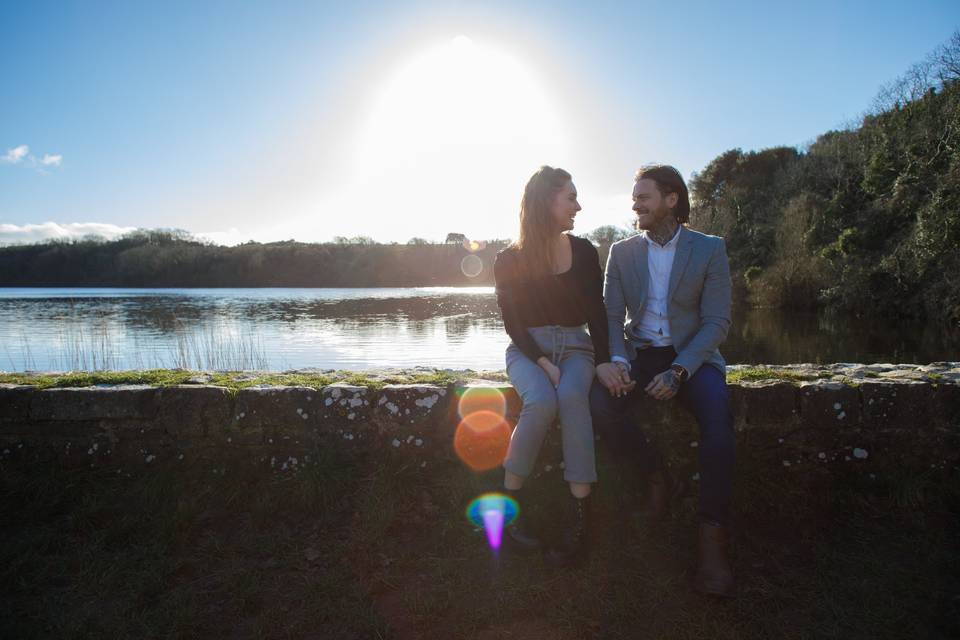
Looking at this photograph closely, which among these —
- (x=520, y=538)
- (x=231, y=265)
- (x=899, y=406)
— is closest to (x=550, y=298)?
(x=520, y=538)

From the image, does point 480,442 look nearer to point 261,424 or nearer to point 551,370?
point 551,370

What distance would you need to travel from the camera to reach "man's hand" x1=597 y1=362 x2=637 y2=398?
2588 millimetres

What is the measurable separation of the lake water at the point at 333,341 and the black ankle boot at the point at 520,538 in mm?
7343

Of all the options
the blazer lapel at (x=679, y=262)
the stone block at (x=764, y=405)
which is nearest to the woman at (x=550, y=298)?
the blazer lapel at (x=679, y=262)

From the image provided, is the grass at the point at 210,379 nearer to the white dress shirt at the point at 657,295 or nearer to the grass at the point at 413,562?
the grass at the point at 413,562

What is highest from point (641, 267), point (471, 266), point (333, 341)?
point (471, 266)

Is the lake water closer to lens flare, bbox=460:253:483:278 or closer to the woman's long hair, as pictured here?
the woman's long hair

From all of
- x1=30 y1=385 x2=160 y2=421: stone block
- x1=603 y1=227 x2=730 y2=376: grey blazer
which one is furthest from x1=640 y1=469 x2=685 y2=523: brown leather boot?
x1=30 y1=385 x2=160 y2=421: stone block

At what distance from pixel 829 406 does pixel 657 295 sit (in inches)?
38.3

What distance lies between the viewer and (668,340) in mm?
2805

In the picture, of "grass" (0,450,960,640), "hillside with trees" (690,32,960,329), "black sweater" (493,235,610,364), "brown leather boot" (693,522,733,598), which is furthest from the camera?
"hillside with trees" (690,32,960,329)

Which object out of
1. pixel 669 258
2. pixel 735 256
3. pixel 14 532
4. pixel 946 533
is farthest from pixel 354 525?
pixel 735 256

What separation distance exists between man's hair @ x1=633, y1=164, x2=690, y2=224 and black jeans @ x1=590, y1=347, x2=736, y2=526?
2.56ft

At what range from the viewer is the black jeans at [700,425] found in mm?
2279
